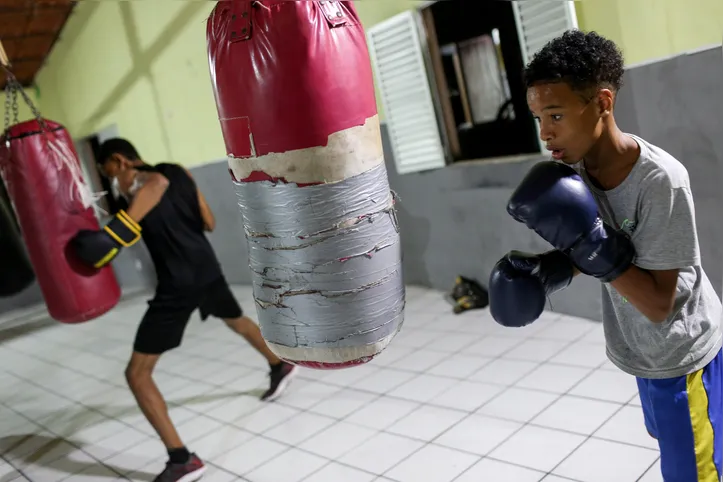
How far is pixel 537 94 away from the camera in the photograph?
1482mm

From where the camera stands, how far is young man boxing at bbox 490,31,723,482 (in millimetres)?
1405

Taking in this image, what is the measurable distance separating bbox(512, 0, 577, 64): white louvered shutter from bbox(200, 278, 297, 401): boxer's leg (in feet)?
7.15

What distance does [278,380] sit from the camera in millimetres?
3793

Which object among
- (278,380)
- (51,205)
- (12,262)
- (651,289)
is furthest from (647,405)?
(12,262)

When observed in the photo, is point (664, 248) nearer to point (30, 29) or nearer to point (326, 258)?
point (326, 258)

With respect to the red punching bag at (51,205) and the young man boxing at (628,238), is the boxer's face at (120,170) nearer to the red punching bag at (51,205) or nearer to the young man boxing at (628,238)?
the red punching bag at (51,205)

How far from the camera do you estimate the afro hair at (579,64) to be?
1.43m

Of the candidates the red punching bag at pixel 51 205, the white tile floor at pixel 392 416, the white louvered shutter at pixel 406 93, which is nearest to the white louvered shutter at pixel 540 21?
the white louvered shutter at pixel 406 93

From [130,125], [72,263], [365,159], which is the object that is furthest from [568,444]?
[130,125]

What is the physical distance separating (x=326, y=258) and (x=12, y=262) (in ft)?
7.54

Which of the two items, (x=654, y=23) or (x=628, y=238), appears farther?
(x=654, y=23)

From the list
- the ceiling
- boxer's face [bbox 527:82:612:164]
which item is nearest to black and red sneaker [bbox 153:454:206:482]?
boxer's face [bbox 527:82:612:164]

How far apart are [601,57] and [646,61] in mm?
1886

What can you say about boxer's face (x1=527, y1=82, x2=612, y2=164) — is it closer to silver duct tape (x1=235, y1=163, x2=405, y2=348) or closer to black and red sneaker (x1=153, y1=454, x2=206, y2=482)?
silver duct tape (x1=235, y1=163, x2=405, y2=348)
